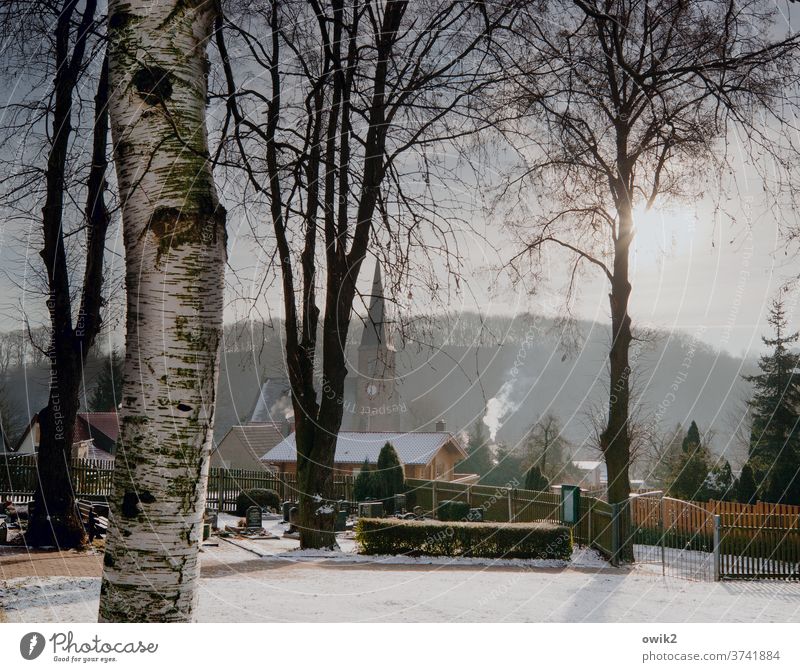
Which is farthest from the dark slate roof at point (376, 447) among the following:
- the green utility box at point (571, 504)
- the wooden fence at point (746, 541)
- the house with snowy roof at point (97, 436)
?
the green utility box at point (571, 504)

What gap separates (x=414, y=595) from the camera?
865cm

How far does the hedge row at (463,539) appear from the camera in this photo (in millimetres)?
14352

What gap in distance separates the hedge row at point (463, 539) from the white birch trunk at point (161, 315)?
1096 cm

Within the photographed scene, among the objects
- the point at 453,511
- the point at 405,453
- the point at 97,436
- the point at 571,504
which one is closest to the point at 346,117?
the point at 571,504

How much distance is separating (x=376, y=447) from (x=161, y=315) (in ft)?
108

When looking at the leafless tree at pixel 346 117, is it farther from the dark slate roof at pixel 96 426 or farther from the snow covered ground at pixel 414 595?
the dark slate roof at pixel 96 426

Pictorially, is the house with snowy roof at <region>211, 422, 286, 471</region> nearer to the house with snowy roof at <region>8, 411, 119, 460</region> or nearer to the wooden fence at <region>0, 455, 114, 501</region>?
the house with snowy roof at <region>8, 411, 119, 460</region>

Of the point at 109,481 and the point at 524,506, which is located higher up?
the point at 109,481

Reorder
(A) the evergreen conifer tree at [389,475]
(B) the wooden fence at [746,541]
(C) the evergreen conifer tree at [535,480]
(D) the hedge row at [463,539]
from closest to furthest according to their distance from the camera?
(D) the hedge row at [463,539], (B) the wooden fence at [746,541], (C) the evergreen conifer tree at [535,480], (A) the evergreen conifer tree at [389,475]

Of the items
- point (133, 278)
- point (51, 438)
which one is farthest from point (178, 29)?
point (51, 438)

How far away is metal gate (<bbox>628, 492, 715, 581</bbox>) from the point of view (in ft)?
56.5

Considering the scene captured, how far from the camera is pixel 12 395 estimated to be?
9.92 meters

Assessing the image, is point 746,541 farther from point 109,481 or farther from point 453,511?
point 109,481

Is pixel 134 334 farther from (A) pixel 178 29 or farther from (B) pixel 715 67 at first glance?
(B) pixel 715 67
